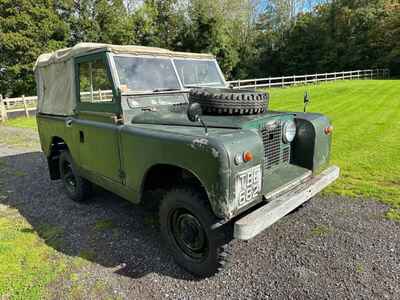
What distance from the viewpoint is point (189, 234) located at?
291 centimetres

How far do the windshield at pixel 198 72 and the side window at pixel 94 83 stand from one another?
1.02 metres

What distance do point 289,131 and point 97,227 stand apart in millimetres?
2837

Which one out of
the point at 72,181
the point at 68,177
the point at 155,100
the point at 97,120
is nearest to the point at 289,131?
the point at 155,100

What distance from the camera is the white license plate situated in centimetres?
238

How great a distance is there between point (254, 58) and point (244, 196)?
43912 millimetres

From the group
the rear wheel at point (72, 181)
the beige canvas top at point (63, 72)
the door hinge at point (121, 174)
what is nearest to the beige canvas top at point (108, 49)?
the beige canvas top at point (63, 72)

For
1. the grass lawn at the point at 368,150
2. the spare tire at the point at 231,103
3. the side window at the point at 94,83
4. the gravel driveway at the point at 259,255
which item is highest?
the side window at the point at 94,83

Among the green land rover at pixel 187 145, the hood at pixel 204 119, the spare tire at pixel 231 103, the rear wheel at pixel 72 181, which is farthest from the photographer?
the rear wheel at pixel 72 181

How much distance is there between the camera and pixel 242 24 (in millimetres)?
42969

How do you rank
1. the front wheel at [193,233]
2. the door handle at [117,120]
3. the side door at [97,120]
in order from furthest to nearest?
1. the side door at [97,120]
2. the door handle at [117,120]
3. the front wheel at [193,233]

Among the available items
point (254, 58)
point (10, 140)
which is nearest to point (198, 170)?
point (10, 140)

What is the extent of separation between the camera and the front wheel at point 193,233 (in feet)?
8.56

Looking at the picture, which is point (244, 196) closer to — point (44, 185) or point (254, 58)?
point (44, 185)

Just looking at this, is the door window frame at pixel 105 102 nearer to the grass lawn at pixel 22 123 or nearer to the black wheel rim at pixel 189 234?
the black wheel rim at pixel 189 234
